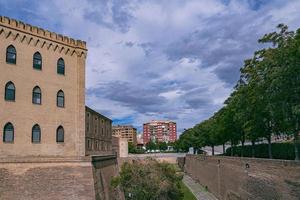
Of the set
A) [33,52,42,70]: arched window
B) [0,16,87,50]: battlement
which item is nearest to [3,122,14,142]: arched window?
[33,52,42,70]: arched window

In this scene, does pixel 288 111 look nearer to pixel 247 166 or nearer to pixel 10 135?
pixel 247 166

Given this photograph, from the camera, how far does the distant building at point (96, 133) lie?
4744cm

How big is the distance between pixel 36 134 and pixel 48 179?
4733 mm

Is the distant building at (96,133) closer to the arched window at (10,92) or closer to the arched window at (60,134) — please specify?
the arched window at (60,134)

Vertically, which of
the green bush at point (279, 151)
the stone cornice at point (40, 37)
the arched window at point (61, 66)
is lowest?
the green bush at point (279, 151)

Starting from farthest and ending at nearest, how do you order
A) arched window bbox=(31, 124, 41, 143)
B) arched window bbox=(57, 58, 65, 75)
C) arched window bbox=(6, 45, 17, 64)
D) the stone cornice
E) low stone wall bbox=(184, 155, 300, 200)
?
1. arched window bbox=(57, 58, 65, 75)
2. arched window bbox=(31, 124, 41, 143)
3. the stone cornice
4. arched window bbox=(6, 45, 17, 64)
5. low stone wall bbox=(184, 155, 300, 200)

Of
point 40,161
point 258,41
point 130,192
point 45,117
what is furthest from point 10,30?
point 258,41

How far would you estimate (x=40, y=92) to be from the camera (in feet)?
97.9

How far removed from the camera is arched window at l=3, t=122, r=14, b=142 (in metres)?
27.3

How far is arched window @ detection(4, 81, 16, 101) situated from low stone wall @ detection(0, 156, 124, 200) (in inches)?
191

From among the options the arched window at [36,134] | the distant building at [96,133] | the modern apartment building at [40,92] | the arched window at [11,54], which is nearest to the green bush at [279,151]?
the modern apartment building at [40,92]

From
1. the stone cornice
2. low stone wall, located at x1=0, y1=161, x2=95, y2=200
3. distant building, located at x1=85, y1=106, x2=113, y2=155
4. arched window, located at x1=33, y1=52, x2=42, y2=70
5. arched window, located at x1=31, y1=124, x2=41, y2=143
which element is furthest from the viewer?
distant building, located at x1=85, y1=106, x2=113, y2=155

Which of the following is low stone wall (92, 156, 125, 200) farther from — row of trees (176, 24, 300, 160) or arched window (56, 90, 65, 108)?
row of trees (176, 24, 300, 160)

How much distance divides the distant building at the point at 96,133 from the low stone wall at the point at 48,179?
17.6 metres
